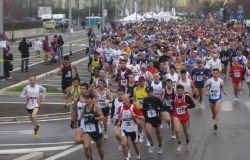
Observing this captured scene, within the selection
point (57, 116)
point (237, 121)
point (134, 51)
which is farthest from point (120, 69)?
point (134, 51)

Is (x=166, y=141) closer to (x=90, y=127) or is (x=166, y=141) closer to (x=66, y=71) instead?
(x=90, y=127)

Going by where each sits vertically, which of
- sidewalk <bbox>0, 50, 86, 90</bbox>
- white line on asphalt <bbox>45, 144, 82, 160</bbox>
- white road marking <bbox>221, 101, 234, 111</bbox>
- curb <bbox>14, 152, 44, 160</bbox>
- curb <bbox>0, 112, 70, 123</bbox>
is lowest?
white road marking <bbox>221, 101, 234, 111</bbox>

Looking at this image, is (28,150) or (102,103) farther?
(102,103)

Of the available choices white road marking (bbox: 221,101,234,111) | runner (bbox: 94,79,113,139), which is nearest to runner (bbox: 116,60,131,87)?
white road marking (bbox: 221,101,234,111)

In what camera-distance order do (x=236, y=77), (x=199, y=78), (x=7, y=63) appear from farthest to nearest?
1. (x=7, y=63)
2. (x=236, y=77)
3. (x=199, y=78)

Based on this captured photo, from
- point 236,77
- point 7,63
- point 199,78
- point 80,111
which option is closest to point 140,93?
point 80,111

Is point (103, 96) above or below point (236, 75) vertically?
above

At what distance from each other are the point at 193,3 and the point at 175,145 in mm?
148170

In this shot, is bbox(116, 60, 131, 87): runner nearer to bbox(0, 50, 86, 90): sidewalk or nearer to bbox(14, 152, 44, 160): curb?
bbox(0, 50, 86, 90): sidewalk

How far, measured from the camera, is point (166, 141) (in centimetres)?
1766

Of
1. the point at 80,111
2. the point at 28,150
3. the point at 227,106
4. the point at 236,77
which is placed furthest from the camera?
the point at 236,77

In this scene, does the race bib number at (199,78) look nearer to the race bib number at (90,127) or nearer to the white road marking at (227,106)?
the white road marking at (227,106)

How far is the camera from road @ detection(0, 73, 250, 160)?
51.2ft

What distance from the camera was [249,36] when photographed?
6550cm
